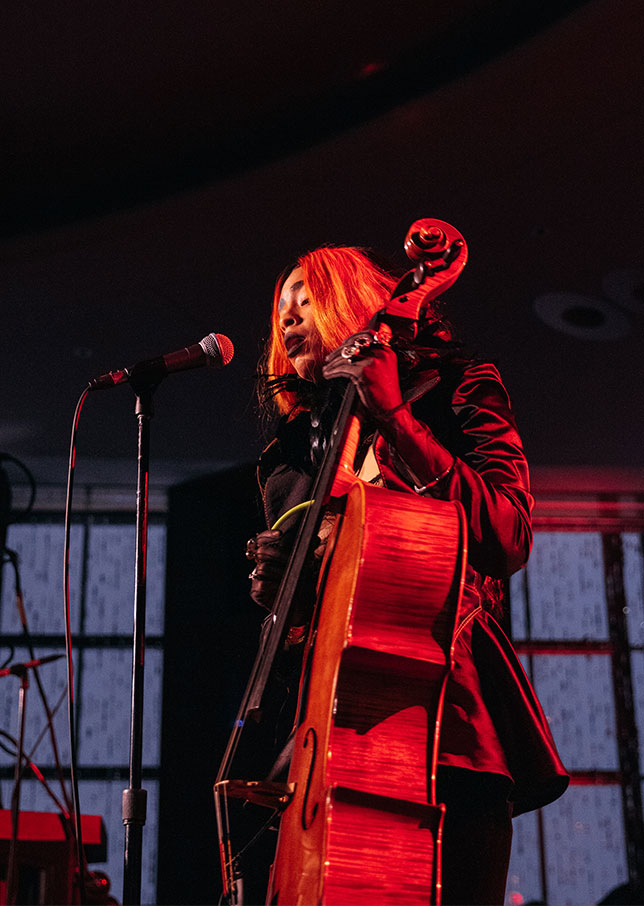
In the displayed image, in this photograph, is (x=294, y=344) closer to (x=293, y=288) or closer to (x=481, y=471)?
(x=293, y=288)

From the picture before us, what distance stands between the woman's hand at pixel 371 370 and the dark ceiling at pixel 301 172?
8.39 feet

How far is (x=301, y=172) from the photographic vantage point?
447 cm

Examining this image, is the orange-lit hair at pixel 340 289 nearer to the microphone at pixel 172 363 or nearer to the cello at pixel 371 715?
the microphone at pixel 172 363

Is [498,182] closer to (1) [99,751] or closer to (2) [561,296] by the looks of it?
(2) [561,296]

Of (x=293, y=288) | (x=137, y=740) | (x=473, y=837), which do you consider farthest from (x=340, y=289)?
(x=473, y=837)

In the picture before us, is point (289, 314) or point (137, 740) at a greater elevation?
point (289, 314)

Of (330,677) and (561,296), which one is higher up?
(561,296)

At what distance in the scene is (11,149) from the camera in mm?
4605

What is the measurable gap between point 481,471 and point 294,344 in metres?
0.55

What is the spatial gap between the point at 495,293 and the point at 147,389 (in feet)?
11.6

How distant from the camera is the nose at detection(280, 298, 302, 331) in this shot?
199cm

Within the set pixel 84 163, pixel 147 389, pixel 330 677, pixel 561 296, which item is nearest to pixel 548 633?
pixel 561 296

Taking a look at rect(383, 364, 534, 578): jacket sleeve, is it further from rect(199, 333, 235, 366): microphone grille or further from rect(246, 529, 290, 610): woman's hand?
rect(199, 333, 235, 366): microphone grille

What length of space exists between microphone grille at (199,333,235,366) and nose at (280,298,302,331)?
0.40ft
